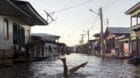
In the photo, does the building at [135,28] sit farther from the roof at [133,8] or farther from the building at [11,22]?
the building at [11,22]

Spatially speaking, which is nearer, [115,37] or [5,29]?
[5,29]

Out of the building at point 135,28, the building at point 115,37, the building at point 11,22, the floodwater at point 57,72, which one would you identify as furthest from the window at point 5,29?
the building at point 115,37

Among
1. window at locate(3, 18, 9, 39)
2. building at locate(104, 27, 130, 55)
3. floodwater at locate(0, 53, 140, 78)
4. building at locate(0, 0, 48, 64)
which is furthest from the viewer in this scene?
building at locate(104, 27, 130, 55)

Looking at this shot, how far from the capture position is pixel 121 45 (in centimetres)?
6094

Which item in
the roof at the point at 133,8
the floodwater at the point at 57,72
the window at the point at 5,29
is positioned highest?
the roof at the point at 133,8

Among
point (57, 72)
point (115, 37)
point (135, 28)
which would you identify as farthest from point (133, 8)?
point (57, 72)

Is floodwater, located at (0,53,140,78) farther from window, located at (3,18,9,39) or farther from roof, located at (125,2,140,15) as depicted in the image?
roof, located at (125,2,140,15)

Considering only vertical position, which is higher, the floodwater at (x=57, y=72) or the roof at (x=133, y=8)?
the roof at (x=133, y=8)

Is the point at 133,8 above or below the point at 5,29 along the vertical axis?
above

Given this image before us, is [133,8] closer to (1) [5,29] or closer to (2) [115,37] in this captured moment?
(2) [115,37]

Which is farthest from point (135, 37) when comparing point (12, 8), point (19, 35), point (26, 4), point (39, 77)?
point (39, 77)

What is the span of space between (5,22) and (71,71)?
7436mm

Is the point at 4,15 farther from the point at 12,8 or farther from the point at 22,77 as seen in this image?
the point at 22,77

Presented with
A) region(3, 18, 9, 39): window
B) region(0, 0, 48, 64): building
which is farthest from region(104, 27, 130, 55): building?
region(3, 18, 9, 39): window
